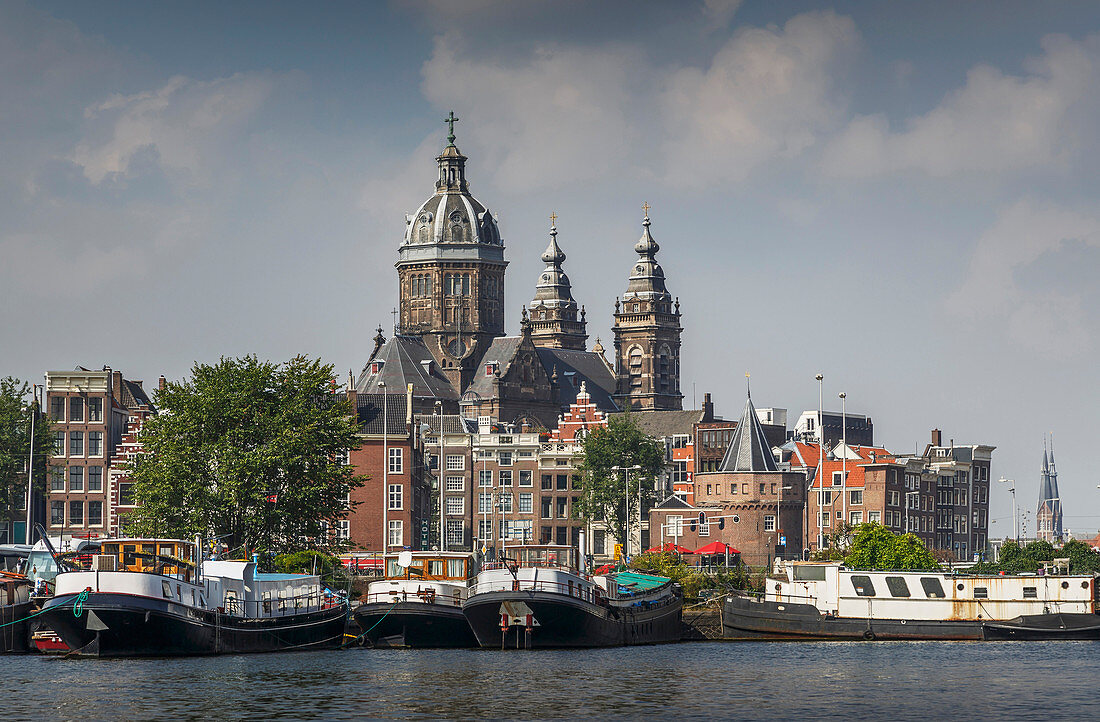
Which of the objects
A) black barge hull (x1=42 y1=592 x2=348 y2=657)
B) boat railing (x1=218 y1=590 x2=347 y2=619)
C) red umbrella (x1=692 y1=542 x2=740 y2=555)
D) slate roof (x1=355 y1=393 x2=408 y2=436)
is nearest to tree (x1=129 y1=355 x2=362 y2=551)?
boat railing (x1=218 y1=590 x2=347 y2=619)

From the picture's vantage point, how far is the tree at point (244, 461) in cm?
10819

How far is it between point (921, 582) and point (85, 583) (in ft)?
136

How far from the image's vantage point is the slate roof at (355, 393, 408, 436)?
16725 centimetres

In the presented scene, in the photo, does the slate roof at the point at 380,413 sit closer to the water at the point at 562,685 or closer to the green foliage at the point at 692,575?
the green foliage at the point at 692,575

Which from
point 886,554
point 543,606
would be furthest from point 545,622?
point 886,554

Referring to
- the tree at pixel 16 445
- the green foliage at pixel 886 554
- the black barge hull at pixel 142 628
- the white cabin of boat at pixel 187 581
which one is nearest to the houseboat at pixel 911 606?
the white cabin of boat at pixel 187 581

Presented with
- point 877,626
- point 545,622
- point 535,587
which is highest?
point 535,587

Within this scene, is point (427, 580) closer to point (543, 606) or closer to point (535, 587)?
point (543, 606)

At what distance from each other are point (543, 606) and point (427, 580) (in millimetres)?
7927

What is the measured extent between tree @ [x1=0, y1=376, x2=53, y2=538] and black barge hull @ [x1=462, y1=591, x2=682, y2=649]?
67186mm

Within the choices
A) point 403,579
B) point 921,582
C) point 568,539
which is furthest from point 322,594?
point 568,539

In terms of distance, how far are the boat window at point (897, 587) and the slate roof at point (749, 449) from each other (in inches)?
3807

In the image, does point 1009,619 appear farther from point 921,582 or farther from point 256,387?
point 256,387

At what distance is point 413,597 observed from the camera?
84.6m
